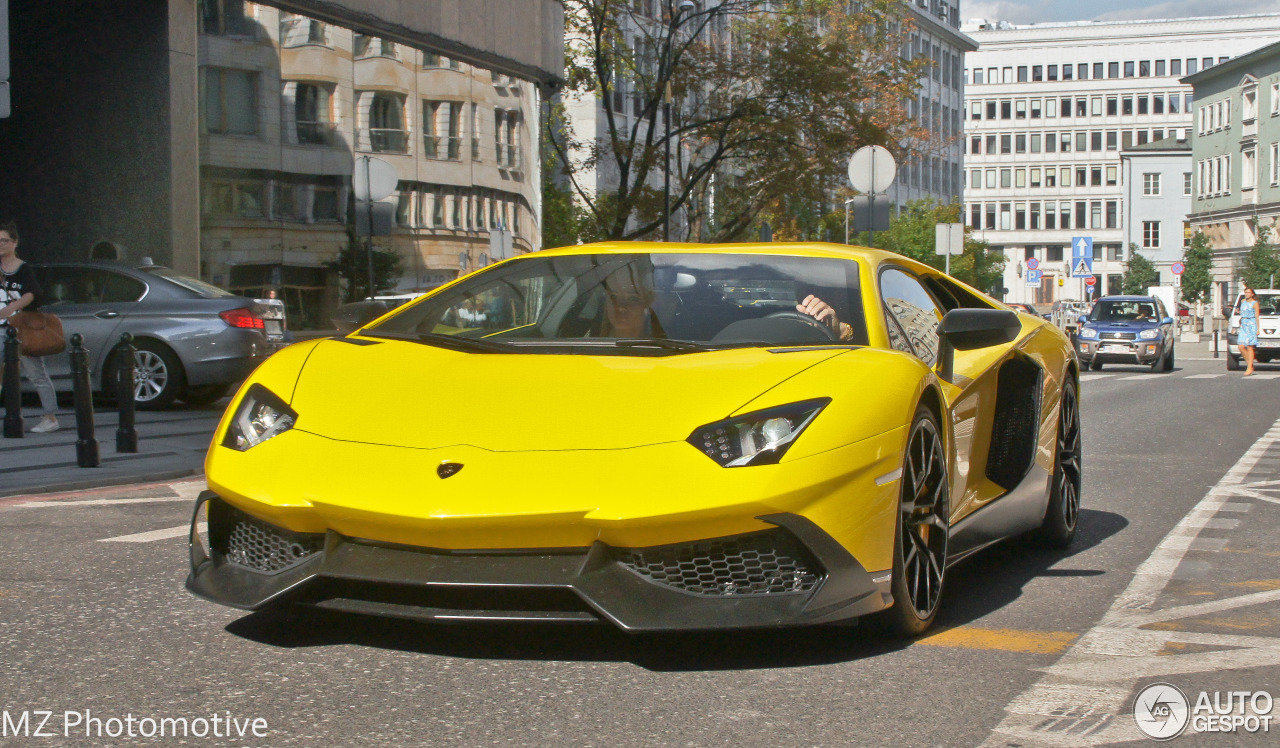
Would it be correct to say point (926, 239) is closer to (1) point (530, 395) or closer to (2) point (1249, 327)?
(2) point (1249, 327)

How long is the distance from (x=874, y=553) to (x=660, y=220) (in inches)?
1277

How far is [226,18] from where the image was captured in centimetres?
1856

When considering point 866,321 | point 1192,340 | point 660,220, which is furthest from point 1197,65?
point 866,321

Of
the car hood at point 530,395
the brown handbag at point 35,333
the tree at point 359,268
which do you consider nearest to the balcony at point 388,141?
the tree at point 359,268

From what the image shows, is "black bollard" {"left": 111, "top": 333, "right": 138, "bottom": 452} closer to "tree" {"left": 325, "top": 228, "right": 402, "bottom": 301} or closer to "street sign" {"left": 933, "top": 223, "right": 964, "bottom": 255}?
"tree" {"left": 325, "top": 228, "right": 402, "bottom": 301}

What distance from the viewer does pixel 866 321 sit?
16.6 ft

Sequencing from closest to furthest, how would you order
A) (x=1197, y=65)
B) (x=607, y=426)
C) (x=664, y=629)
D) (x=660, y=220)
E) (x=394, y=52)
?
(x=664, y=629) → (x=607, y=426) → (x=394, y=52) → (x=660, y=220) → (x=1197, y=65)

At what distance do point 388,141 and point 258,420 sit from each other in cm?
1847

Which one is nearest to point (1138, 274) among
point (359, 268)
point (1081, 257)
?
point (1081, 257)

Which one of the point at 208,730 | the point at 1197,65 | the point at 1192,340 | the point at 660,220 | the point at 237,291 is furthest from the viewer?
the point at 1197,65

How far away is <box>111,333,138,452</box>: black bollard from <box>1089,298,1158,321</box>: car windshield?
24.5 meters

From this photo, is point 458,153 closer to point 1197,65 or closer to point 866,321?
point 866,321

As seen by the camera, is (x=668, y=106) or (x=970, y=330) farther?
(x=668, y=106)

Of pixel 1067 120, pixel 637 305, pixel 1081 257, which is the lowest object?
pixel 637 305
